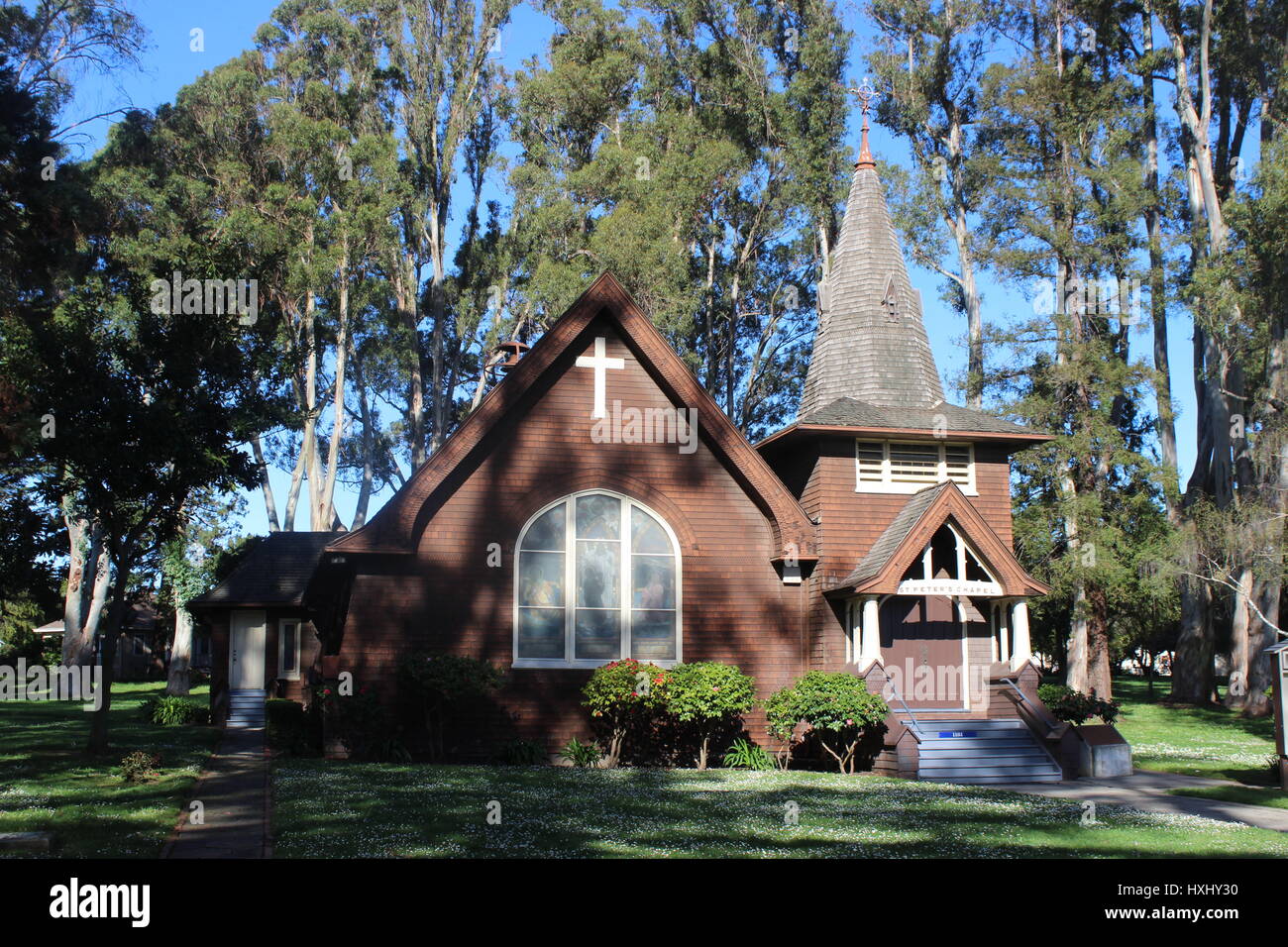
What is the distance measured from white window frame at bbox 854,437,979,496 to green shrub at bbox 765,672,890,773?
3751 millimetres

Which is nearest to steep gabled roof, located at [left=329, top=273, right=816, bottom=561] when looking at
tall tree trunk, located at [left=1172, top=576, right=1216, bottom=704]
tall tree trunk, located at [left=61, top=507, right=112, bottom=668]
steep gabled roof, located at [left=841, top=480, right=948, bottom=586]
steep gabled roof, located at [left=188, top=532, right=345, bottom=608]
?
steep gabled roof, located at [left=841, top=480, right=948, bottom=586]

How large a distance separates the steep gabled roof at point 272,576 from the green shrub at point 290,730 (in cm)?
824

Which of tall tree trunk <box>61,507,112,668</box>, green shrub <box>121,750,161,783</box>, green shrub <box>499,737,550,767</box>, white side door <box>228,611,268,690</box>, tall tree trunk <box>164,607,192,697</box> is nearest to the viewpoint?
green shrub <box>121,750,161,783</box>

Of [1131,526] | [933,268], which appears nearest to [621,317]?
[1131,526]

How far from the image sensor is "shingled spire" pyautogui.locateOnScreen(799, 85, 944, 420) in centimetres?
2223

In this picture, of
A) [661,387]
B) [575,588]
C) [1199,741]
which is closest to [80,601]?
[575,588]

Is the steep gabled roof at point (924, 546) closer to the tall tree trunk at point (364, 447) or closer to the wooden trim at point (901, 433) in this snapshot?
the wooden trim at point (901, 433)

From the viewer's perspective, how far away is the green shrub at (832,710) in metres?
18.2

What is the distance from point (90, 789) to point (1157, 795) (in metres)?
14.5

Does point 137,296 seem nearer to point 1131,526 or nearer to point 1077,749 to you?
point 1077,749

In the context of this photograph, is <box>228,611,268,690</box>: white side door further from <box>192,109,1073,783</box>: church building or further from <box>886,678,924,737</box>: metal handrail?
<box>886,678,924,737</box>: metal handrail

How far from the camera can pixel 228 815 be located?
11422 mm

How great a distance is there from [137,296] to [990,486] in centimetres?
1577
